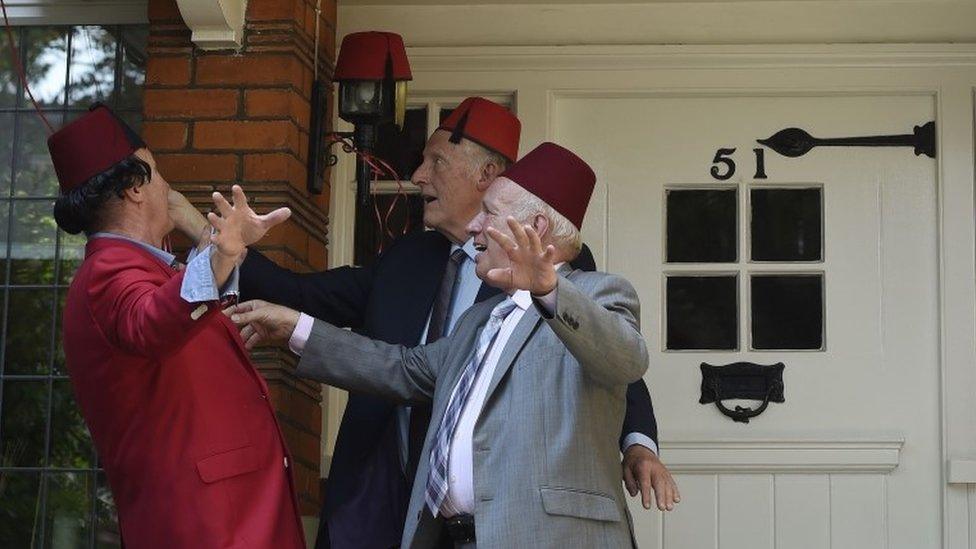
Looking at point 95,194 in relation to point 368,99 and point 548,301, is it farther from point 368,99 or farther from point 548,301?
point 368,99

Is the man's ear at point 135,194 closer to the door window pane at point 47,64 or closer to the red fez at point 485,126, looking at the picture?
the red fez at point 485,126

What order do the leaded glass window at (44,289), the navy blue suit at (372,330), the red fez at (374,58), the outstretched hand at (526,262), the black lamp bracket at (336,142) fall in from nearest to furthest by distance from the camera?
1. the outstretched hand at (526,262)
2. the navy blue suit at (372,330)
3. the red fez at (374,58)
4. the black lamp bracket at (336,142)
5. the leaded glass window at (44,289)

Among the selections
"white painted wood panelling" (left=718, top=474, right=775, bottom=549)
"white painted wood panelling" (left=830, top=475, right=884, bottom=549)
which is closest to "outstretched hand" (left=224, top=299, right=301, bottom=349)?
"white painted wood panelling" (left=718, top=474, right=775, bottom=549)

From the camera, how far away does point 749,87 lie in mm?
5863

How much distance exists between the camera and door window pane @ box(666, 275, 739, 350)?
18.9 feet

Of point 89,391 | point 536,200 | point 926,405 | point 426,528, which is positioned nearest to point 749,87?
point 926,405

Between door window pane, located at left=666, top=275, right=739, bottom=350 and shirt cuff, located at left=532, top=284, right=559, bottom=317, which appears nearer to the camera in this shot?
shirt cuff, located at left=532, top=284, right=559, bottom=317

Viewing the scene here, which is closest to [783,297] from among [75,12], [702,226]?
[702,226]

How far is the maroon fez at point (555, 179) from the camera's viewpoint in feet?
14.6

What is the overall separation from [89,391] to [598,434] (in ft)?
3.74

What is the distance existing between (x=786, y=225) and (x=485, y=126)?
1073 millimetres

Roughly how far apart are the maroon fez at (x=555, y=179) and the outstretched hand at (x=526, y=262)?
586 mm

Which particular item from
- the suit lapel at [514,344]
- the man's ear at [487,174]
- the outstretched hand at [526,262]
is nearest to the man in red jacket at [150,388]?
the suit lapel at [514,344]

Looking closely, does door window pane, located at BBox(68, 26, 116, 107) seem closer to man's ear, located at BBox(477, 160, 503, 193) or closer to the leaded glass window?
the leaded glass window
